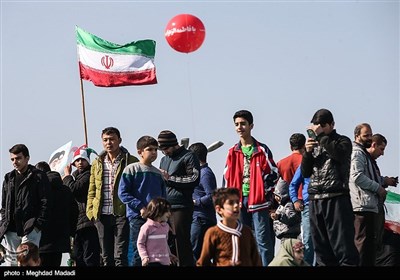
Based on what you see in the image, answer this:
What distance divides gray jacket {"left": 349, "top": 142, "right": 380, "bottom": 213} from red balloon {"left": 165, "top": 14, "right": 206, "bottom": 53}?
18.7ft

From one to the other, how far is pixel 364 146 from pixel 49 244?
13.0 feet

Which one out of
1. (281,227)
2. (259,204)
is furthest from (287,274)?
(281,227)

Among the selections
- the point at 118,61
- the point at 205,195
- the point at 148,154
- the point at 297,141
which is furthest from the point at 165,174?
the point at 118,61

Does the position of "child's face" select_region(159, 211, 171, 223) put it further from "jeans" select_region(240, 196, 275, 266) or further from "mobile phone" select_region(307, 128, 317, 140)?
"mobile phone" select_region(307, 128, 317, 140)

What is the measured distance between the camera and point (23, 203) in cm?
1370

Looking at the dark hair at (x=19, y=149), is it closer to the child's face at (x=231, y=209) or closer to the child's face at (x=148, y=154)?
the child's face at (x=148, y=154)

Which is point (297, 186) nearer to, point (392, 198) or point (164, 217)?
point (164, 217)

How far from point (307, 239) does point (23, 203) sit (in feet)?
11.2

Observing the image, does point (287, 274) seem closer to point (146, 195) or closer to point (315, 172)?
point (315, 172)

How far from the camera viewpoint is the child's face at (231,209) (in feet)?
34.6

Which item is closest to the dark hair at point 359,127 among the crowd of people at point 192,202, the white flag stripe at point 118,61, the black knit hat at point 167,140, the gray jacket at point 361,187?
the crowd of people at point 192,202

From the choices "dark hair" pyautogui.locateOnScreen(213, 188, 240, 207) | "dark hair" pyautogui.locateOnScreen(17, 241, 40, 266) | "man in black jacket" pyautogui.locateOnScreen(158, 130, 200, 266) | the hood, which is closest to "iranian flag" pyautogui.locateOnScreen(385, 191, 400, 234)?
the hood

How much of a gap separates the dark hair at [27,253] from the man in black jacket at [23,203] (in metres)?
0.48

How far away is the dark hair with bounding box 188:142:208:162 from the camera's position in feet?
48.1
